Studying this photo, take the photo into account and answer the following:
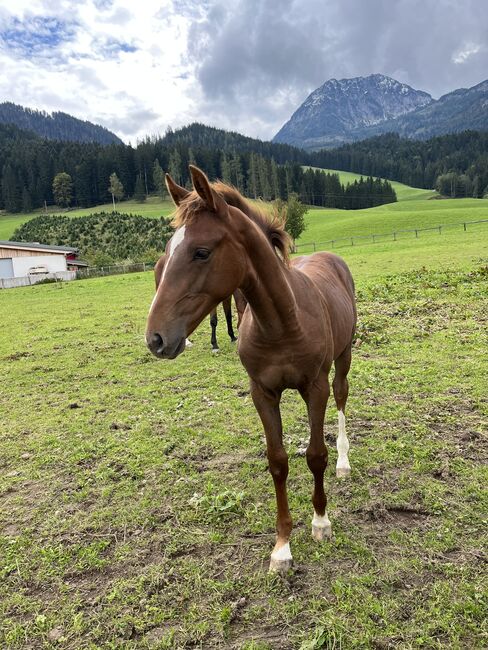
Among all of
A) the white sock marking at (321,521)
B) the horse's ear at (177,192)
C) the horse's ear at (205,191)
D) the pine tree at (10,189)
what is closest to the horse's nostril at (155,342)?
the horse's ear at (205,191)

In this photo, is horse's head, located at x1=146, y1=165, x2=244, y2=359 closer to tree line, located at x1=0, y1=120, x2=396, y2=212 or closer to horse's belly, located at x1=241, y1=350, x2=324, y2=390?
horse's belly, located at x1=241, y1=350, x2=324, y2=390

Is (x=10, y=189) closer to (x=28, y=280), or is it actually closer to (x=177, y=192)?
(x=28, y=280)

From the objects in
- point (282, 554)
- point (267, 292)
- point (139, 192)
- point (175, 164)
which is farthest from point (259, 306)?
point (139, 192)

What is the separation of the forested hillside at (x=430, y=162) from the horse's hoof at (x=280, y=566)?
113030 millimetres

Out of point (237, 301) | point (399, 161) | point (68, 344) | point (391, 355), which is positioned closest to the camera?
point (237, 301)

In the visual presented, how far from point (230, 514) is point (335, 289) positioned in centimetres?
241

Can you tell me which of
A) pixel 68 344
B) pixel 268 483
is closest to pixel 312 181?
pixel 68 344

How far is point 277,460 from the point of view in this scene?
10.4ft

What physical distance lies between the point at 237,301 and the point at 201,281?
119 inches

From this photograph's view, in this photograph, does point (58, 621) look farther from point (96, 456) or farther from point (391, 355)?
point (391, 355)

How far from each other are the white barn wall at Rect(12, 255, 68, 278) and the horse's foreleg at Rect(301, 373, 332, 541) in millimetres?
47382

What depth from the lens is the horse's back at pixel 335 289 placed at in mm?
3816

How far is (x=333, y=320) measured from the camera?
148 inches

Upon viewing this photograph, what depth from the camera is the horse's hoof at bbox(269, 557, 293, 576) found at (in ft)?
9.88
